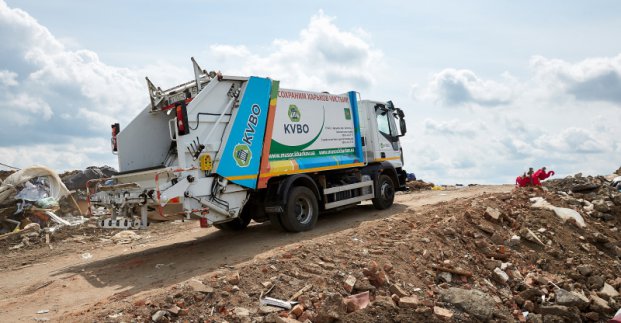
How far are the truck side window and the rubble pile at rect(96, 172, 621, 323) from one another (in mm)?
2929

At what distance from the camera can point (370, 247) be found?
23.1 feet

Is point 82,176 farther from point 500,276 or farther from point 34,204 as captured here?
point 500,276

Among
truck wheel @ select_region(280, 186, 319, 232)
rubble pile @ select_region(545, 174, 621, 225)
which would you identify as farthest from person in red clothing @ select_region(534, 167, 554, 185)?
truck wheel @ select_region(280, 186, 319, 232)

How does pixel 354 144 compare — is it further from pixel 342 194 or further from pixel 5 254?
pixel 5 254

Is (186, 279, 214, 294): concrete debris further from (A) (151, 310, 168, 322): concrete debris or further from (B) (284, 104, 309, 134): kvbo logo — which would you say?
(B) (284, 104, 309, 134): kvbo logo

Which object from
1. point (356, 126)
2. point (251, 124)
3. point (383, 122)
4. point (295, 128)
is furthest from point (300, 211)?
point (383, 122)

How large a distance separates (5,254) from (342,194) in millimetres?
7370

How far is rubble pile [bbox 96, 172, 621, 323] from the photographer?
5.18 meters

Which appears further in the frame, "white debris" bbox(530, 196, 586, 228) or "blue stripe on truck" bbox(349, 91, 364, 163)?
"blue stripe on truck" bbox(349, 91, 364, 163)

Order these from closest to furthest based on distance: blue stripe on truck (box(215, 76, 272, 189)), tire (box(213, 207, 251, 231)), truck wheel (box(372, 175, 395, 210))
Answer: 1. blue stripe on truck (box(215, 76, 272, 189))
2. tire (box(213, 207, 251, 231))
3. truck wheel (box(372, 175, 395, 210))

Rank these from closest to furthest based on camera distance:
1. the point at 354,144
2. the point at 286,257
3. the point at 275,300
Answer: the point at 275,300, the point at 286,257, the point at 354,144

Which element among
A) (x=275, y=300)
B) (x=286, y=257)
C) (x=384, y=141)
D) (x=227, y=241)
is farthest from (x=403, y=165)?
(x=275, y=300)

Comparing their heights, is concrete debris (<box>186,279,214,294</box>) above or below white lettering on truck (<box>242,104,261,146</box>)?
below

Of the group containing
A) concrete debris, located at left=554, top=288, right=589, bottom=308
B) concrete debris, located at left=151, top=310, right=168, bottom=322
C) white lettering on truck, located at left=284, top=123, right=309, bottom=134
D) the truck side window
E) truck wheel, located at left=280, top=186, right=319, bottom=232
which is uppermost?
the truck side window
